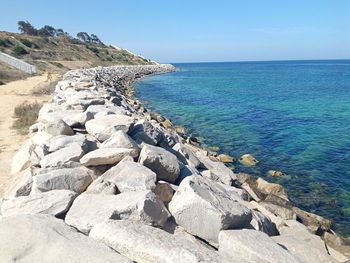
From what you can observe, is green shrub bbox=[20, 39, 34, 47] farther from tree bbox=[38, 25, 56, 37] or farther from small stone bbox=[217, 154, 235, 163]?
small stone bbox=[217, 154, 235, 163]

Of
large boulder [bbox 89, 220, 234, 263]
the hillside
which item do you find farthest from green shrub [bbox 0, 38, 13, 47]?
large boulder [bbox 89, 220, 234, 263]

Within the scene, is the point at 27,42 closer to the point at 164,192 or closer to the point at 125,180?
the point at 125,180

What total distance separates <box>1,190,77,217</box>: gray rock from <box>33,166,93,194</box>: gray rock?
15.0 inches

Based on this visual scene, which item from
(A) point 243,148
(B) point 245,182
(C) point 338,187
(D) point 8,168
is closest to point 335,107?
(A) point 243,148

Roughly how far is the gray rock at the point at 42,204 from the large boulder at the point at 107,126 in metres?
2.41

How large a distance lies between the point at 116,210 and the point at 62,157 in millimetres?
2180

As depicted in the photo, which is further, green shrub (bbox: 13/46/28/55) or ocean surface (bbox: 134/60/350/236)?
green shrub (bbox: 13/46/28/55)

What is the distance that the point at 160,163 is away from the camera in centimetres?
543

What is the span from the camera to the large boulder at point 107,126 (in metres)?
6.63

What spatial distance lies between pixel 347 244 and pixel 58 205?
529cm

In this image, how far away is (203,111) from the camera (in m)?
20.8

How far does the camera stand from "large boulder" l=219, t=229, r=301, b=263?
3.49 m

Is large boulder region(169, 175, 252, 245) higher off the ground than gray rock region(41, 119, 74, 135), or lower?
lower

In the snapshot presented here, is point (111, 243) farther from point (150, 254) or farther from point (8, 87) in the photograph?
point (8, 87)
